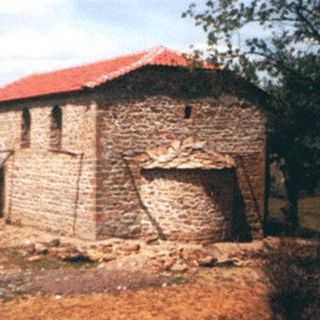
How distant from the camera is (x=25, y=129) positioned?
25734 mm

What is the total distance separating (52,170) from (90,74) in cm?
376

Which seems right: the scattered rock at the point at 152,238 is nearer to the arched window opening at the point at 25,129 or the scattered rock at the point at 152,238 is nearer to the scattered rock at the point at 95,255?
the scattered rock at the point at 95,255

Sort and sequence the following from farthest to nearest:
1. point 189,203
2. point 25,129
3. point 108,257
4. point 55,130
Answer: point 25,129 → point 55,130 → point 189,203 → point 108,257

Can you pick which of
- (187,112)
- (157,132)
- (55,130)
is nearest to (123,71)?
(157,132)

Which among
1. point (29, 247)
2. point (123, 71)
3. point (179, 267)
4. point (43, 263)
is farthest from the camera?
point (123, 71)

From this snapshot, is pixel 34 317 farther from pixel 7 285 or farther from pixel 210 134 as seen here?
pixel 210 134

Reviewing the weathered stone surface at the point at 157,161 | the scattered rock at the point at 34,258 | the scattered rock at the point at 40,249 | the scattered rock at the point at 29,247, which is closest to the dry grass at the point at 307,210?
the weathered stone surface at the point at 157,161

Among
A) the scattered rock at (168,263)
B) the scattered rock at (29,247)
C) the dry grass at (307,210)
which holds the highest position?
the scattered rock at (168,263)

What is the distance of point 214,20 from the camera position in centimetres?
1563

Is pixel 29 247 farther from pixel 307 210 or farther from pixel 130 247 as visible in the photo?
pixel 307 210

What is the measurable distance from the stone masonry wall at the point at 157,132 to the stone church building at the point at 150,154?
3cm

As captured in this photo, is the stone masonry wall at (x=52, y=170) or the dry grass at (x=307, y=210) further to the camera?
the dry grass at (x=307, y=210)

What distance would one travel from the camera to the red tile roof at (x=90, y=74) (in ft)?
70.1

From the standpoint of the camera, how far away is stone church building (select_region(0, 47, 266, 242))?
68.7 ft
